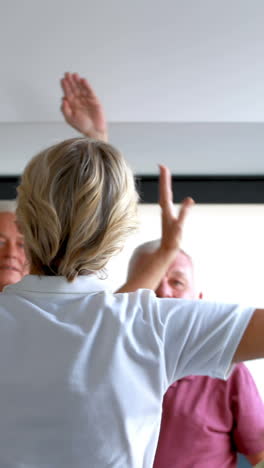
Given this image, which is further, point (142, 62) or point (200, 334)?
point (142, 62)

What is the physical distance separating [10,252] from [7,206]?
269 millimetres

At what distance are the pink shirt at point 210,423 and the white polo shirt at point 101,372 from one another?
885 millimetres

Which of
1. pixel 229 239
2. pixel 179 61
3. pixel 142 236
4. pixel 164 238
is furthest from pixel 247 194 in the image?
pixel 164 238

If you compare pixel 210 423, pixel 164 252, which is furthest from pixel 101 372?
pixel 210 423

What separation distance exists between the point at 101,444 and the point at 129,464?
0.15 feet

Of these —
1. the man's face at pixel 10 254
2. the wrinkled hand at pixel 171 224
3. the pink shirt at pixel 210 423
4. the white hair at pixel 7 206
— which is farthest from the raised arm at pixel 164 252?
the white hair at pixel 7 206

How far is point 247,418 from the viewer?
5.60 ft

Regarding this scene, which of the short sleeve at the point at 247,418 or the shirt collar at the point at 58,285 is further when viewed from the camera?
the short sleeve at the point at 247,418

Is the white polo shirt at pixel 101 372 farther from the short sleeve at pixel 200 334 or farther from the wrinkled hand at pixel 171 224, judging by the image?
the wrinkled hand at pixel 171 224

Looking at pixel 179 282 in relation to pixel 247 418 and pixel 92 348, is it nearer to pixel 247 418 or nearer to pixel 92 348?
pixel 247 418

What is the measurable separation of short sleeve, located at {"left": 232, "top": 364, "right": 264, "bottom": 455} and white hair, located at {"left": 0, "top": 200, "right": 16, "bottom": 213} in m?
0.98

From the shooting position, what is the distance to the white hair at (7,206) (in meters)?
2.25

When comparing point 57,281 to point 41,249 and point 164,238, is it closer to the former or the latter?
point 41,249

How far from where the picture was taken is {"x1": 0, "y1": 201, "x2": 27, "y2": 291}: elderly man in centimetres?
203
